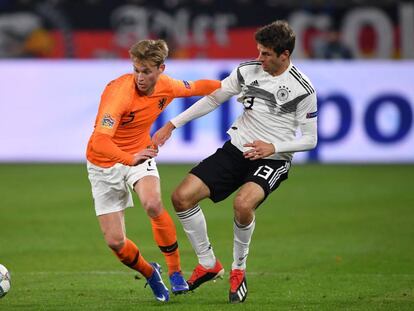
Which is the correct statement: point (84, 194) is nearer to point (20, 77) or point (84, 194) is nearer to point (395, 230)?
point (20, 77)

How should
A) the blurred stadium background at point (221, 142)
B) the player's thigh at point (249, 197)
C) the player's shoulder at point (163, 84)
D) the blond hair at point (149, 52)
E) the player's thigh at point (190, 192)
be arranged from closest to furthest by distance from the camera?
the blond hair at point (149, 52) → the player's thigh at point (249, 197) → the player's thigh at point (190, 192) → the player's shoulder at point (163, 84) → the blurred stadium background at point (221, 142)

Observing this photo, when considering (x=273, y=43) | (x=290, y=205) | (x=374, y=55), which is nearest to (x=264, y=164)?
(x=273, y=43)

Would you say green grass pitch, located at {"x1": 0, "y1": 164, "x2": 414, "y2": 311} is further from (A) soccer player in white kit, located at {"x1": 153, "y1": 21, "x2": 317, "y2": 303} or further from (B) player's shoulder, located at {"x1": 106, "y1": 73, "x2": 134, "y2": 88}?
(B) player's shoulder, located at {"x1": 106, "y1": 73, "x2": 134, "y2": 88}

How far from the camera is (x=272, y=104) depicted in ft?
25.5

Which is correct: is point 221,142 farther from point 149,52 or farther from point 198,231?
point 149,52

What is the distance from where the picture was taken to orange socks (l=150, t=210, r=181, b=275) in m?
7.58

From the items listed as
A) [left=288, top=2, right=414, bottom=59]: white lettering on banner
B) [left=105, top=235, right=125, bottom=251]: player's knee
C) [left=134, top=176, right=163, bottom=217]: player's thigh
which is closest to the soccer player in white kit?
[left=134, top=176, right=163, bottom=217]: player's thigh

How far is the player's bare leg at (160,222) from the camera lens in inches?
292

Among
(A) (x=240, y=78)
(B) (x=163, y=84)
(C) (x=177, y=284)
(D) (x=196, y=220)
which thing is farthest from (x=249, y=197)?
(B) (x=163, y=84)

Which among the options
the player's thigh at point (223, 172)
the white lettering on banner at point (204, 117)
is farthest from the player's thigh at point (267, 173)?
the white lettering on banner at point (204, 117)

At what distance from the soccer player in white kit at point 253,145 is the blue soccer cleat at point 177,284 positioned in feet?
0.33

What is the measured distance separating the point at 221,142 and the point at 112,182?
916 cm

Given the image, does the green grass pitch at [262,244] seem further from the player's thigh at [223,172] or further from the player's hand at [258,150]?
the player's hand at [258,150]

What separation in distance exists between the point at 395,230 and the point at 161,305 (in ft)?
16.0
